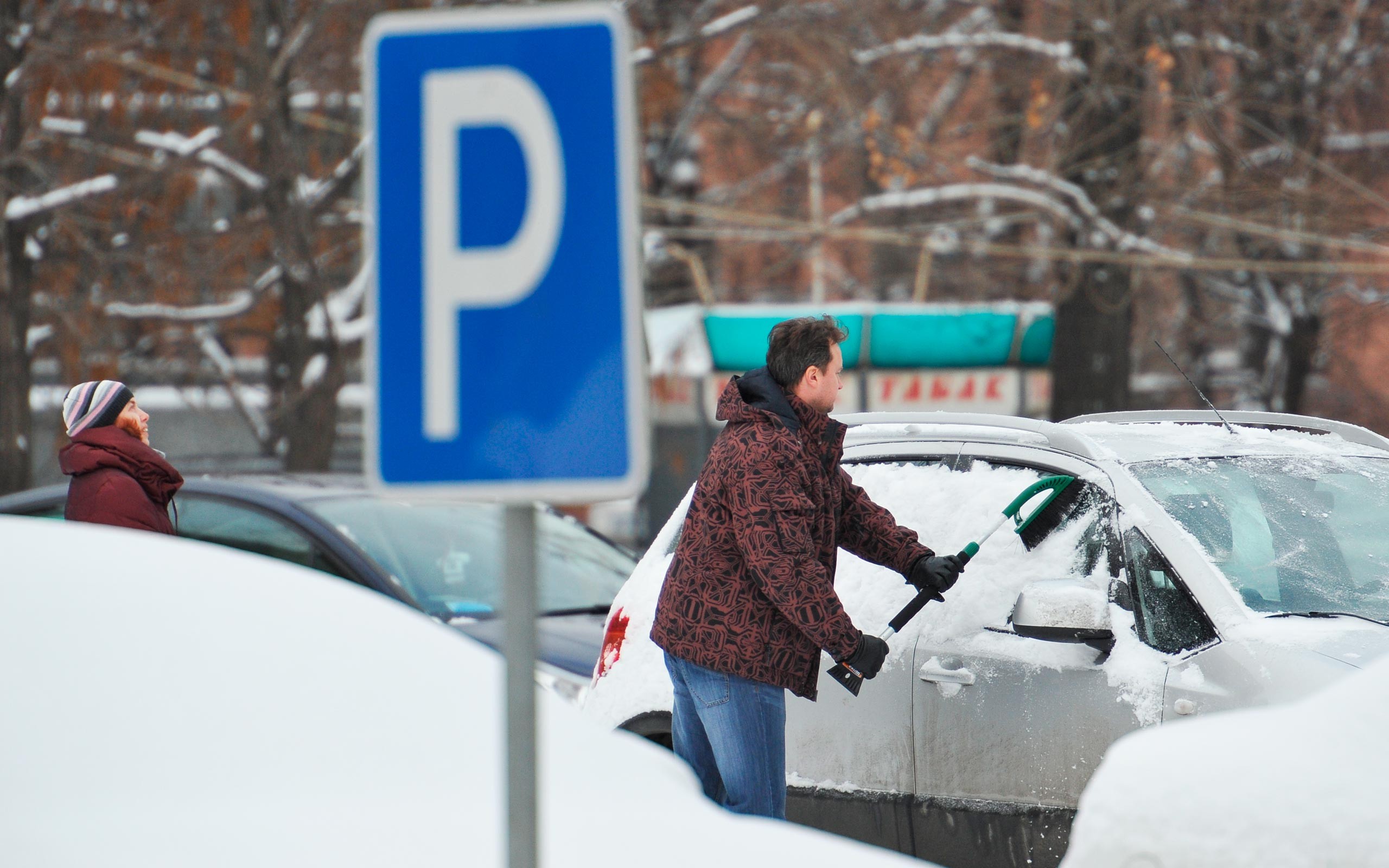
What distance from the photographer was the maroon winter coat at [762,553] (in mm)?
3682

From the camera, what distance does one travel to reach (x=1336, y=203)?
11188 mm

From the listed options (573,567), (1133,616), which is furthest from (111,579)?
(573,567)

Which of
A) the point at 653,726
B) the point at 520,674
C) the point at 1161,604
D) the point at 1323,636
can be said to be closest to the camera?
the point at 520,674

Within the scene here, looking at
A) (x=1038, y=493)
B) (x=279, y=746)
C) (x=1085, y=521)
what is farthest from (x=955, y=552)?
(x=279, y=746)

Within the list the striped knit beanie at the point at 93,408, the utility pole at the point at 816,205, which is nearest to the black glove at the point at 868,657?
the striped knit beanie at the point at 93,408

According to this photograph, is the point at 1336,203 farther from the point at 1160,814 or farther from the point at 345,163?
the point at 1160,814

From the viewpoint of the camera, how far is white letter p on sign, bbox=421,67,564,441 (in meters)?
1.88

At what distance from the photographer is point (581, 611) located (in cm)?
670

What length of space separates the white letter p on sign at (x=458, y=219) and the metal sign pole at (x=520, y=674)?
0.18 m

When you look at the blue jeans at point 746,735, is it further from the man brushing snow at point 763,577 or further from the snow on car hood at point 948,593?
the snow on car hood at point 948,593

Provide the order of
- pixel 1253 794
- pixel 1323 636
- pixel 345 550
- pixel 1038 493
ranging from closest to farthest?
pixel 1253 794
pixel 1323 636
pixel 1038 493
pixel 345 550

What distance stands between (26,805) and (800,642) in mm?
2185

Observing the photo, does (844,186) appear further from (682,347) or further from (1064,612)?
(1064,612)

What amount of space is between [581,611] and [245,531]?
1.63 m
